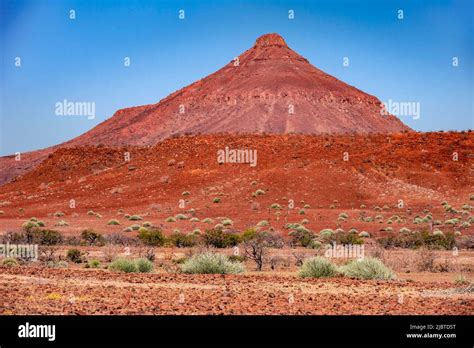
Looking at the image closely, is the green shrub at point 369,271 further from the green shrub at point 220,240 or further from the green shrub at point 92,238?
the green shrub at point 92,238

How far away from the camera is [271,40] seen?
→ 4899 inches

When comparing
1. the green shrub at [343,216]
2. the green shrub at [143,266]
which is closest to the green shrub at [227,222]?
the green shrub at [343,216]

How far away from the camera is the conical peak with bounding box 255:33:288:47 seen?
124m

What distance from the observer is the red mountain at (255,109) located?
94.4 meters

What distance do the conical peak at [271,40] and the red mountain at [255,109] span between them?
1.92 meters

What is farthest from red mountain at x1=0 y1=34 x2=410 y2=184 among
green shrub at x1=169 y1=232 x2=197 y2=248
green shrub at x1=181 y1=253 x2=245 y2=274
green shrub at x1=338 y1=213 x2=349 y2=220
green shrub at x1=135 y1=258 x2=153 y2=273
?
green shrub at x1=181 y1=253 x2=245 y2=274

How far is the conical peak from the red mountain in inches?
75.6

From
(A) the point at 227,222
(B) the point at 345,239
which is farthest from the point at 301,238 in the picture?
(A) the point at 227,222

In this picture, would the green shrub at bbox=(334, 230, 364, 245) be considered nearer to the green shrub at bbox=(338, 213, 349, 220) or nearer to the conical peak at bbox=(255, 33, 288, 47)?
the green shrub at bbox=(338, 213, 349, 220)

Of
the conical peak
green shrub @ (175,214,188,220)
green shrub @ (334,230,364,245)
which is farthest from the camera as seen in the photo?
the conical peak

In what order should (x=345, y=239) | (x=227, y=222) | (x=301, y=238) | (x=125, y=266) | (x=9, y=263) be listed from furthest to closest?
(x=227, y=222), (x=301, y=238), (x=345, y=239), (x=9, y=263), (x=125, y=266)

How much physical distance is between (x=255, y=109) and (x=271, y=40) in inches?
1225

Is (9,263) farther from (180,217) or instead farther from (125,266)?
(180,217)
